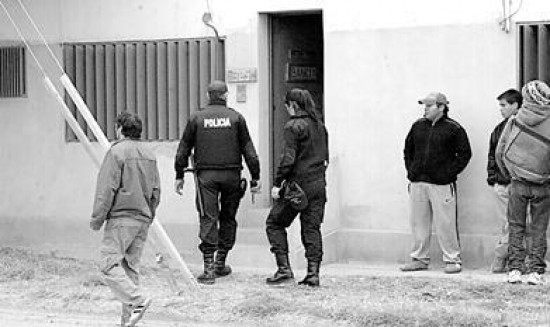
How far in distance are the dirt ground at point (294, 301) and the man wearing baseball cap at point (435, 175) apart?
34 centimetres

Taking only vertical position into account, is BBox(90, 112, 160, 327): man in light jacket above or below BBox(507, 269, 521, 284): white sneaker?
above

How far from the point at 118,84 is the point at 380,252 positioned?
4188 mm

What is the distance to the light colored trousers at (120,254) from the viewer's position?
9.41 meters

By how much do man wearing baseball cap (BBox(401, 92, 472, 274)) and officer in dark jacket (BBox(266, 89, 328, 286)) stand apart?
1783 millimetres

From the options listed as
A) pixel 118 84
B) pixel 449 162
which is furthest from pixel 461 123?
pixel 118 84

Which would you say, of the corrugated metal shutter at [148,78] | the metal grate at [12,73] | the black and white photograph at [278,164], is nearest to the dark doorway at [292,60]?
the black and white photograph at [278,164]

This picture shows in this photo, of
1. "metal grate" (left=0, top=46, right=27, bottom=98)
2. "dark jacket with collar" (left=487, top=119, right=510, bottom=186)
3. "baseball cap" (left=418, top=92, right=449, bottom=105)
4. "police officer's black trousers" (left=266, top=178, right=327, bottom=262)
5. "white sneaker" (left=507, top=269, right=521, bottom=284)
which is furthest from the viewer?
"metal grate" (left=0, top=46, right=27, bottom=98)

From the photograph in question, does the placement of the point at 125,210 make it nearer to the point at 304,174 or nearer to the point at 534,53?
the point at 304,174

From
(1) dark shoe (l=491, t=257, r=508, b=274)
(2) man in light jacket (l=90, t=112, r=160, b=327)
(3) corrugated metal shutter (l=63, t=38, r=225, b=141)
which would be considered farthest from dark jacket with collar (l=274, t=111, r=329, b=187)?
(3) corrugated metal shutter (l=63, t=38, r=225, b=141)

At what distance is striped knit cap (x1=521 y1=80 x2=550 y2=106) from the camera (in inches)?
436

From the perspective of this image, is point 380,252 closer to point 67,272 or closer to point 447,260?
point 447,260

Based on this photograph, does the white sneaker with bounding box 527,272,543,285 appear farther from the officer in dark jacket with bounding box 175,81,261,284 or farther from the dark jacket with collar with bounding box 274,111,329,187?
the officer in dark jacket with bounding box 175,81,261,284

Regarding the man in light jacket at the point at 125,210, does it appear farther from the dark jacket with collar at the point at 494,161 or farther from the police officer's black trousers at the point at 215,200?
the dark jacket with collar at the point at 494,161

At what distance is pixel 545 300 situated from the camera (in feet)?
34.1
